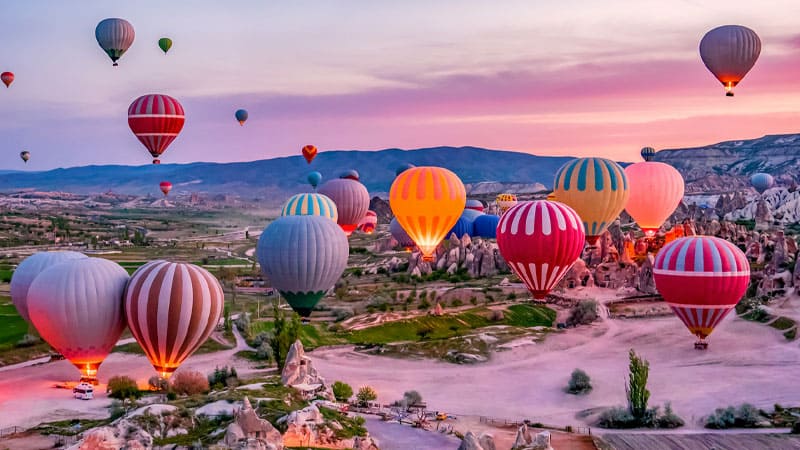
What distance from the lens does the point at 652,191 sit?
67.2 m

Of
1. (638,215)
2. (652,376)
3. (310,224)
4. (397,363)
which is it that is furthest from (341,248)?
(638,215)

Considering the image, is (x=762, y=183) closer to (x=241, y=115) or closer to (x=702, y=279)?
(x=241, y=115)

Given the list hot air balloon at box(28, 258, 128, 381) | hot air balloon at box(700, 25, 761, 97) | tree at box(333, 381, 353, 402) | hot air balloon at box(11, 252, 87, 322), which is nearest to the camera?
hot air balloon at box(28, 258, 128, 381)

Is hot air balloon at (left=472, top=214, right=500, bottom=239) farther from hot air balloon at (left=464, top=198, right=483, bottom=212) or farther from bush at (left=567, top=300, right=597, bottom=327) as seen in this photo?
bush at (left=567, top=300, right=597, bottom=327)

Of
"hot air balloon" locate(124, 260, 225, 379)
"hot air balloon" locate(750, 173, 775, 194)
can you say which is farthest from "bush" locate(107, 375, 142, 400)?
"hot air balloon" locate(750, 173, 775, 194)

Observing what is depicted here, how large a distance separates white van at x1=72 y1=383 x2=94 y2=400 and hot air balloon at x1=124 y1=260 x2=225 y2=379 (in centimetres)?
270

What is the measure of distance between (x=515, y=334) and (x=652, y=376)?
9674 mm

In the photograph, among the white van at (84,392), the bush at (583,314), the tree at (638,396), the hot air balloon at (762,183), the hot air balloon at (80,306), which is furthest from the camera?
the hot air balloon at (762,183)

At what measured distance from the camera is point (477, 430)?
114 feet

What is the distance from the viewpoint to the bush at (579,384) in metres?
41.2

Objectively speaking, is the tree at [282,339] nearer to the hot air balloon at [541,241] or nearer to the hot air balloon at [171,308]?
the hot air balloon at [171,308]

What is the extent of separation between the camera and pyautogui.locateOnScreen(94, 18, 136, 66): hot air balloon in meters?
63.1

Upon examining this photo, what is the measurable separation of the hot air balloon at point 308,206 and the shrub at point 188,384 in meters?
30.3

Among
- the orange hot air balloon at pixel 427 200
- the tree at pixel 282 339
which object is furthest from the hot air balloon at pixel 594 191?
the tree at pixel 282 339
